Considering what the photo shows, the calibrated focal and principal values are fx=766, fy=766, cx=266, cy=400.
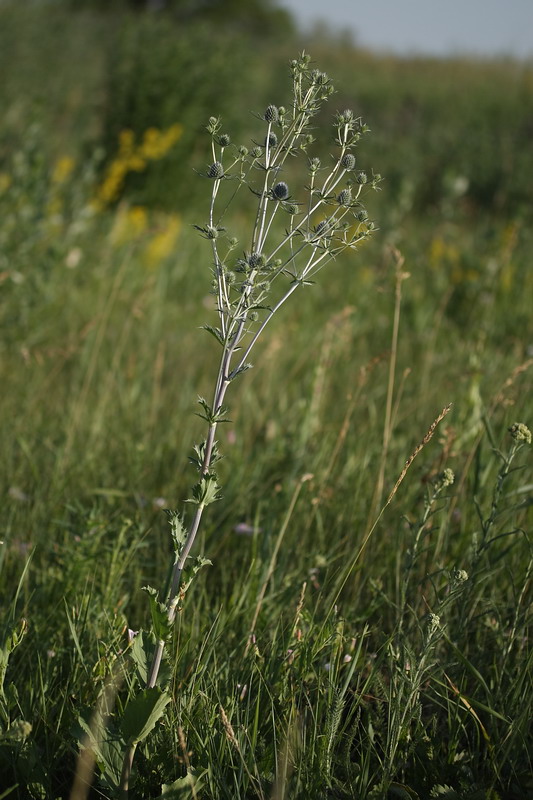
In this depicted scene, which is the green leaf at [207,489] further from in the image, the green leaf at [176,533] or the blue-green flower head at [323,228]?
the blue-green flower head at [323,228]

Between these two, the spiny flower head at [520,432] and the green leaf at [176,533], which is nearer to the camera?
the green leaf at [176,533]

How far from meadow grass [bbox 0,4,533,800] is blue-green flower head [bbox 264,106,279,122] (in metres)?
0.34

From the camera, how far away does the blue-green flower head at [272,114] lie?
1113 mm

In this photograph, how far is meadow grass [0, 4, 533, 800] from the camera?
126cm

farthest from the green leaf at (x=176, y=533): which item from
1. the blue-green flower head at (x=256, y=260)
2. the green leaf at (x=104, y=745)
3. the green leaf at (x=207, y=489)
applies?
the blue-green flower head at (x=256, y=260)

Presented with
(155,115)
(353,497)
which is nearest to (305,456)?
(353,497)

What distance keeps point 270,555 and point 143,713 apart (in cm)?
66

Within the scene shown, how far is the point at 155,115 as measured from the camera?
6.02 metres

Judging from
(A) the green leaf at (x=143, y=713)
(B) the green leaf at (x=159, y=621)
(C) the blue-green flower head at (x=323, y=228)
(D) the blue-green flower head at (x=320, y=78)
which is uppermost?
(D) the blue-green flower head at (x=320, y=78)

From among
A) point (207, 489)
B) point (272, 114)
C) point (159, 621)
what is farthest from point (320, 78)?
point (159, 621)

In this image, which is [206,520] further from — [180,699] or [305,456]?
[180,699]

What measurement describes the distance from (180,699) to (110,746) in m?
0.14

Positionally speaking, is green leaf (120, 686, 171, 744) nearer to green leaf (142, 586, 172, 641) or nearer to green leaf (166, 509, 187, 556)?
green leaf (142, 586, 172, 641)

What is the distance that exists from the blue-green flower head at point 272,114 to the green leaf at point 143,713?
2.78 ft
